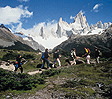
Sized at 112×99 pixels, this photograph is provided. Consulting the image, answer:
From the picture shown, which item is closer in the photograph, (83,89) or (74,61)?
(83,89)

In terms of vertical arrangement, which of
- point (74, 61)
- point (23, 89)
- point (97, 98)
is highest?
point (74, 61)

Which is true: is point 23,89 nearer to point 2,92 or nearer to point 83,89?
point 2,92

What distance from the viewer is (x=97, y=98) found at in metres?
8.26

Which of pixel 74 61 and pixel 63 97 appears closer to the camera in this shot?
pixel 63 97

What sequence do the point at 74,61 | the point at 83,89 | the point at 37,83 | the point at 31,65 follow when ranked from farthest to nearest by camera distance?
the point at 31,65 → the point at 74,61 → the point at 37,83 → the point at 83,89

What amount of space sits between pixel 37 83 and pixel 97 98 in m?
4.91

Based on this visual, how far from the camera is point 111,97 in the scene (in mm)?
8164

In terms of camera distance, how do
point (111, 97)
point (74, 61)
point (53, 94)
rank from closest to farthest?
1. point (111, 97)
2. point (53, 94)
3. point (74, 61)

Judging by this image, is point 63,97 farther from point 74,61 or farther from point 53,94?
point 74,61

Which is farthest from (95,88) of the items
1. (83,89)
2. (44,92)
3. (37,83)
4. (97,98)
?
(37,83)

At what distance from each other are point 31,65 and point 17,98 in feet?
88.1

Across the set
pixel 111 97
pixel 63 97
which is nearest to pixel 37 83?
pixel 63 97

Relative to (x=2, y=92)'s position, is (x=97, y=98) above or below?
below

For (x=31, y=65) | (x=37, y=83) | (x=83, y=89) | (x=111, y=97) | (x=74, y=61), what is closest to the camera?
(x=111, y=97)
